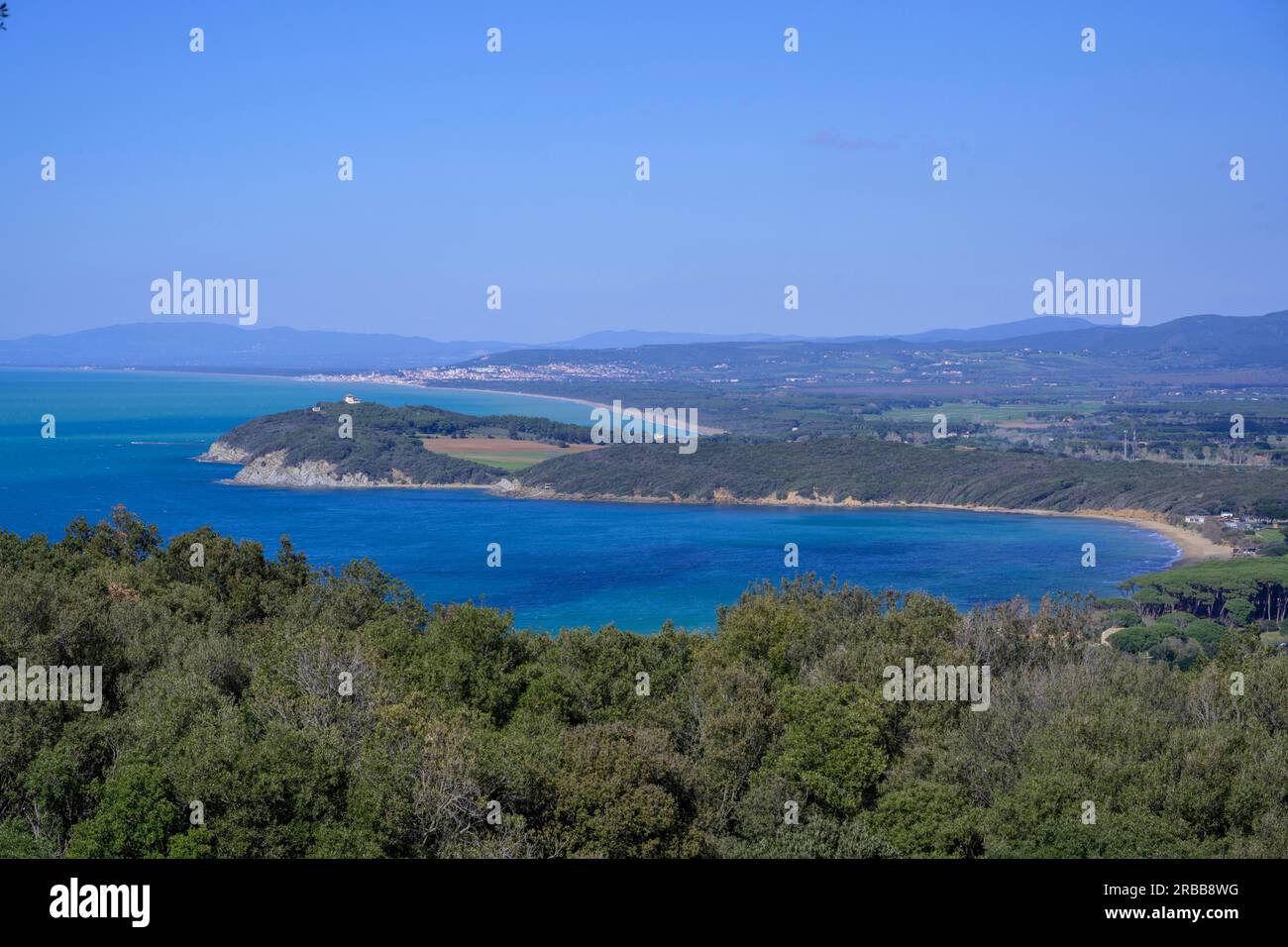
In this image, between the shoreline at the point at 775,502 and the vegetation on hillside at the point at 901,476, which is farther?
the vegetation on hillside at the point at 901,476

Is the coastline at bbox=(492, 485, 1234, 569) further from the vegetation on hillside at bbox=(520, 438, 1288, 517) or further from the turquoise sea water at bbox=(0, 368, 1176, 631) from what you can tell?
the turquoise sea water at bbox=(0, 368, 1176, 631)

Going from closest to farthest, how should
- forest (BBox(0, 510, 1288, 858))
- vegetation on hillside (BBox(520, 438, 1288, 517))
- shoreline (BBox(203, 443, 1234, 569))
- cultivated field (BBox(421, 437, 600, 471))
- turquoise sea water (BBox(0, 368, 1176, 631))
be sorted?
1. forest (BBox(0, 510, 1288, 858))
2. turquoise sea water (BBox(0, 368, 1176, 631))
3. shoreline (BBox(203, 443, 1234, 569))
4. vegetation on hillside (BBox(520, 438, 1288, 517))
5. cultivated field (BBox(421, 437, 600, 471))

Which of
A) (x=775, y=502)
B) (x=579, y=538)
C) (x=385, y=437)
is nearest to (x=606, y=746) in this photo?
(x=579, y=538)

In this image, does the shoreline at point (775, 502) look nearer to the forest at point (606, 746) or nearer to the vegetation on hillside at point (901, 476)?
the vegetation on hillside at point (901, 476)

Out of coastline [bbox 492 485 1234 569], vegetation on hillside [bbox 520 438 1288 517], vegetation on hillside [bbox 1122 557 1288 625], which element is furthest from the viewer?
vegetation on hillside [bbox 520 438 1288 517]


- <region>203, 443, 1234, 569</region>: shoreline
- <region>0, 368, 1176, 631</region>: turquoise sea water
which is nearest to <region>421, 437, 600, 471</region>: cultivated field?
<region>203, 443, 1234, 569</region>: shoreline

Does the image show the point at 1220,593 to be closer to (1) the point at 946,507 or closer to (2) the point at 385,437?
(1) the point at 946,507

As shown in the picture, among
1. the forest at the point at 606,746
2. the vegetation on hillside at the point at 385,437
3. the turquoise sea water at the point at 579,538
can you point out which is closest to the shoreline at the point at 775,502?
the turquoise sea water at the point at 579,538
